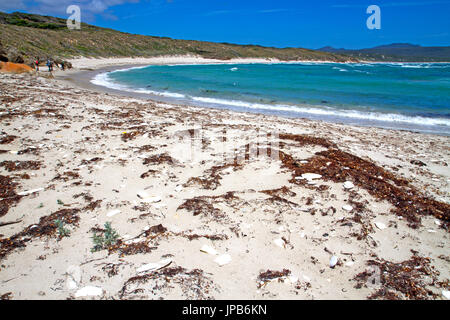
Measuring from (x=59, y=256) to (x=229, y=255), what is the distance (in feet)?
6.69

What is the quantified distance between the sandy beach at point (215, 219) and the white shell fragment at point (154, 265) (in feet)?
0.06

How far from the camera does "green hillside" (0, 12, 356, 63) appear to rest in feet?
132

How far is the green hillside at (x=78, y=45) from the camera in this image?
40.2 m

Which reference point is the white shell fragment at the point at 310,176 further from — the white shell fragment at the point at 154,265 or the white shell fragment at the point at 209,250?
the white shell fragment at the point at 154,265

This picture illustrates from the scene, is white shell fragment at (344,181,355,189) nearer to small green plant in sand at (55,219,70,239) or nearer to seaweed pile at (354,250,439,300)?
seaweed pile at (354,250,439,300)

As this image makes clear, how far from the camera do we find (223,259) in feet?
9.78

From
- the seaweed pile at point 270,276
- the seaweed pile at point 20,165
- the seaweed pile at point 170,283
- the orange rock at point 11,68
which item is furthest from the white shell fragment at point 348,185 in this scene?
the orange rock at point 11,68

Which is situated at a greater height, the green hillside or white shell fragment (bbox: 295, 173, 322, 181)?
the green hillside

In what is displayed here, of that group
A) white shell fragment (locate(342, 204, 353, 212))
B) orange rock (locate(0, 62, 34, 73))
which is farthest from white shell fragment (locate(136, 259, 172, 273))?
orange rock (locate(0, 62, 34, 73))

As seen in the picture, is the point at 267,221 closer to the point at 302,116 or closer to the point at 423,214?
the point at 423,214

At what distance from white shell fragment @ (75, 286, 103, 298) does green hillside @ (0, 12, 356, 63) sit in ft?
100

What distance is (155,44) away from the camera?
8325 cm
